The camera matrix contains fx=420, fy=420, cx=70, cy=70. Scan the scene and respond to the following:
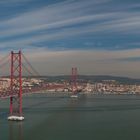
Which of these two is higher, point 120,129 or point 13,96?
point 13,96

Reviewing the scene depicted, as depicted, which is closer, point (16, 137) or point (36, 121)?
point (16, 137)

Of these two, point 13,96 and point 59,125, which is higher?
point 13,96

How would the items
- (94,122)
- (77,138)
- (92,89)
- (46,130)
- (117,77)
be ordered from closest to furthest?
1. (77,138)
2. (46,130)
3. (94,122)
4. (92,89)
5. (117,77)

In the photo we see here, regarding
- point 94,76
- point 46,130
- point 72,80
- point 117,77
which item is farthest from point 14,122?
point 117,77

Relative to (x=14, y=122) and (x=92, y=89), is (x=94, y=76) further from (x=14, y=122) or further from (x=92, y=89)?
(x=14, y=122)

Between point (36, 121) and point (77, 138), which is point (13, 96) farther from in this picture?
point (77, 138)

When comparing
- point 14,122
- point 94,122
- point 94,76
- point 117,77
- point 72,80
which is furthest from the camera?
point 117,77

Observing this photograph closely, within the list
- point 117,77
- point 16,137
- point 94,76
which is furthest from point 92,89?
point 16,137

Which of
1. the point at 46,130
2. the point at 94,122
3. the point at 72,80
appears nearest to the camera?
the point at 46,130

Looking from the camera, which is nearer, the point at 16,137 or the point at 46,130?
the point at 16,137
